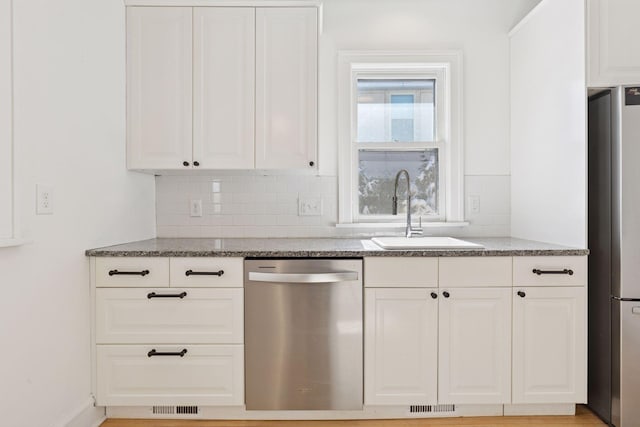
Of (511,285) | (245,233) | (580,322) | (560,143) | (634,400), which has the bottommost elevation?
(634,400)

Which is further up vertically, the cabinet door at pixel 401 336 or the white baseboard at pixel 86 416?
the cabinet door at pixel 401 336

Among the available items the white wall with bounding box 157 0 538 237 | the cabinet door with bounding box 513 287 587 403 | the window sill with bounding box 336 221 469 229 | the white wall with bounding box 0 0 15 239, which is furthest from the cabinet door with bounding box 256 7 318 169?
the cabinet door with bounding box 513 287 587 403

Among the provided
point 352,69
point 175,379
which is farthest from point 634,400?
point 352,69

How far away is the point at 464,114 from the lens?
2756 mm

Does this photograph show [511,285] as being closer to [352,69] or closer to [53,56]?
[352,69]

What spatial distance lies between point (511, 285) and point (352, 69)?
176cm

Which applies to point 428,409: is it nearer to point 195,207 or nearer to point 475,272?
point 475,272

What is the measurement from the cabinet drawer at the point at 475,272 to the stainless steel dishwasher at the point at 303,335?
450 millimetres

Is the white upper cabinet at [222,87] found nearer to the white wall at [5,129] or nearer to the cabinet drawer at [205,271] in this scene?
the cabinet drawer at [205,271]

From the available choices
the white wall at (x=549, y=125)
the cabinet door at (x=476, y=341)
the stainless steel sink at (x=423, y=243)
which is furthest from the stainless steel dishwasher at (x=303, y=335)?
the white wall at (x=549, y=125)

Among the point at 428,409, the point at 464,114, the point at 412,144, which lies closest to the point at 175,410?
the point at 428,409

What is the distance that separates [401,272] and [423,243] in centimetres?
45

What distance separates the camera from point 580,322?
201 centimetres

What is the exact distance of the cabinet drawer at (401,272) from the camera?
6.63ft
